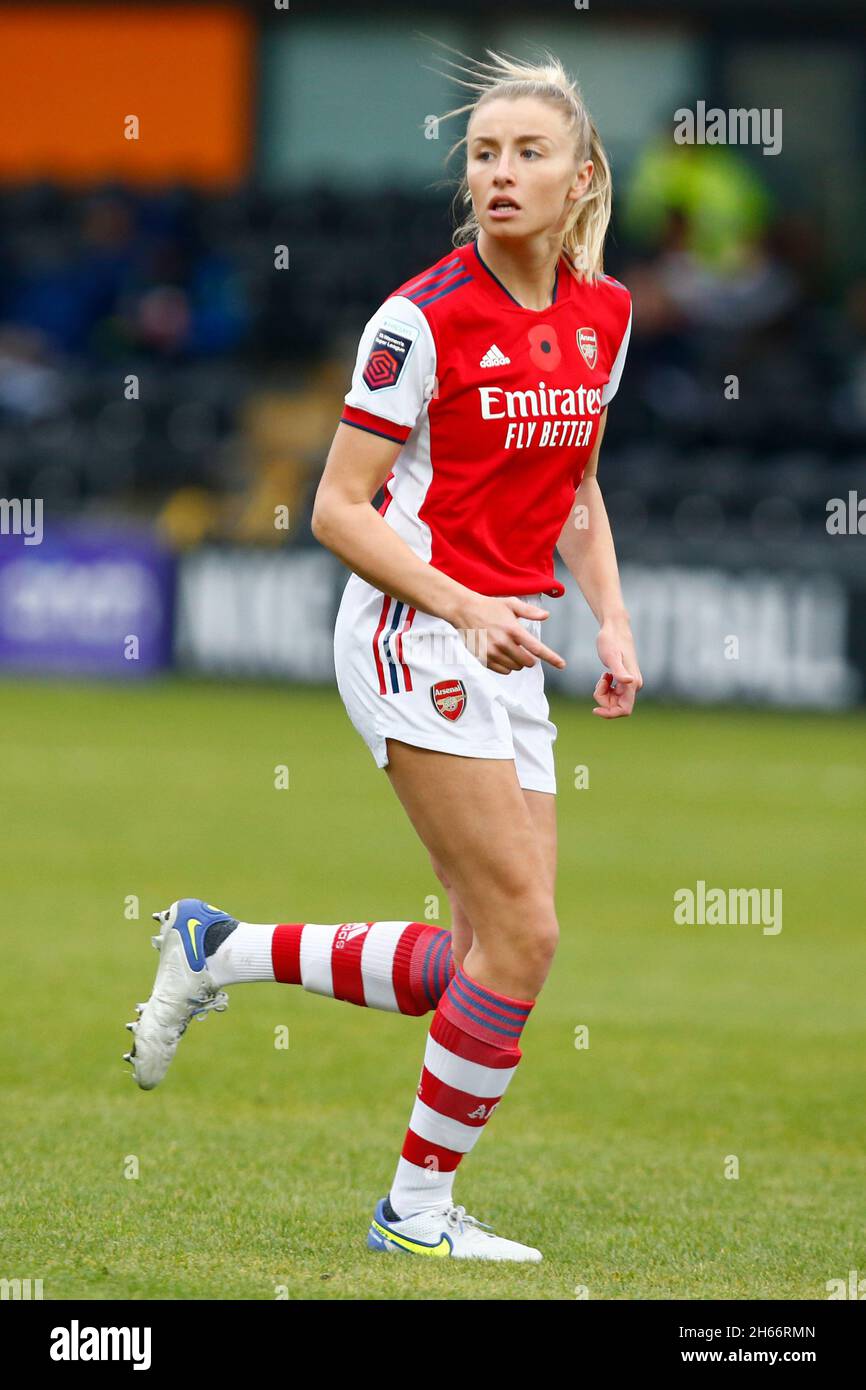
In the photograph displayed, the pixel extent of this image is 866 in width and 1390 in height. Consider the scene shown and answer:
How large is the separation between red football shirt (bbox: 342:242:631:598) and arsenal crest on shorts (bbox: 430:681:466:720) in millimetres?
211

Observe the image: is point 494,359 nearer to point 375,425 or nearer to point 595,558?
point 375,425

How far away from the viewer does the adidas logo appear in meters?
4.75

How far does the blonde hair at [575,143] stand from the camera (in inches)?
189

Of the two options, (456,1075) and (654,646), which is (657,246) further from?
(456,1075)

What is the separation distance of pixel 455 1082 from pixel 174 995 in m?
0.82

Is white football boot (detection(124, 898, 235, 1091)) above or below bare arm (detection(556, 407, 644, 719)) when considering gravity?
below

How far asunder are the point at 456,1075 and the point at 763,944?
15.0 ft

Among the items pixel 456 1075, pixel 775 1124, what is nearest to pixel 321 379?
pixel 775 1124

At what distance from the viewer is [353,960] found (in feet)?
17.4

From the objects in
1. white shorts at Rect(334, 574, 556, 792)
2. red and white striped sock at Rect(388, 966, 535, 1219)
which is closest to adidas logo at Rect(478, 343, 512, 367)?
white shorts at Rect(334, 574, 556, 792)

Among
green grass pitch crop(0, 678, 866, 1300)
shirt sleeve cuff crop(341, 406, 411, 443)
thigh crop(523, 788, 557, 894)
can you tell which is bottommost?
green grass pitch crop(0, 678, 866, 1300)

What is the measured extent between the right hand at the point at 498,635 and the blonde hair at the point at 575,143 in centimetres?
81

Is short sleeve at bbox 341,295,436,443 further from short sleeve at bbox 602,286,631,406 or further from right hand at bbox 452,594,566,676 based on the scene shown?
short sleeve at bbox 602,286,631,406

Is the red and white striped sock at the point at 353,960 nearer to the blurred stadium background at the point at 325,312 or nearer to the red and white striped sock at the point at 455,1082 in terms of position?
the red and white striped sock at the point at 455,1082
